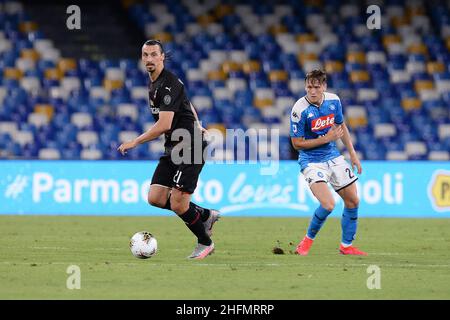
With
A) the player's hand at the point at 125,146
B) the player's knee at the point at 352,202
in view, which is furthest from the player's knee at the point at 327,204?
the player's hand at the point at 125,146

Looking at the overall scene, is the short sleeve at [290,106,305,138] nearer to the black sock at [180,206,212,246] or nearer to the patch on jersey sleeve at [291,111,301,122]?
the patch on jersey sleeve at [291,111,301,122]

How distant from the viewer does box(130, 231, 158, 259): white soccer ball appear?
428 inches

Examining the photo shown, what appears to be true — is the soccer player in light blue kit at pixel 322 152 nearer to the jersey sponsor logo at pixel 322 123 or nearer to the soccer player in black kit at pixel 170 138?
the jersey sponsor logo at pixel 322 123

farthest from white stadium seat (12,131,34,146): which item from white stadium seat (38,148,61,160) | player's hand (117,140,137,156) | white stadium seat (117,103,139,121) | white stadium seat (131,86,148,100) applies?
player's hand (117,140,137,156)

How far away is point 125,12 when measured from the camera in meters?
26.7

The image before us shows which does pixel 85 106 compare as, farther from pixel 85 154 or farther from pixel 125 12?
pixel 125 12

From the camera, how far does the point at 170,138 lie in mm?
10820

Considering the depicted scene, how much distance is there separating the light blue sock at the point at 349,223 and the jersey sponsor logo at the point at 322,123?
38.0 inches

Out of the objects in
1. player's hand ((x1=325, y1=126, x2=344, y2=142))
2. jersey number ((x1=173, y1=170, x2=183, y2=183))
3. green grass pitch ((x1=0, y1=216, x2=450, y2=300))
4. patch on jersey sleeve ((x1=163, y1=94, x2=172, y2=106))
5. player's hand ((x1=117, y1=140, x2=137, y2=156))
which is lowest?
green grass pitch ((x1=0, y1=216, x2=450, y2=300))

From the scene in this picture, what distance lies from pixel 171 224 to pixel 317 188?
5.56 meters

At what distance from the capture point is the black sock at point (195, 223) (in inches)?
429

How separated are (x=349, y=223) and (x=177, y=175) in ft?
7.06

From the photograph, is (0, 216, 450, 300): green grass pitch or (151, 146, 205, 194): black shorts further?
(151, 146, 205, 194): black shorts

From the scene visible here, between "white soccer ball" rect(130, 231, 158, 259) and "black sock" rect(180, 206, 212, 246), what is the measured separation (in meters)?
0.42
